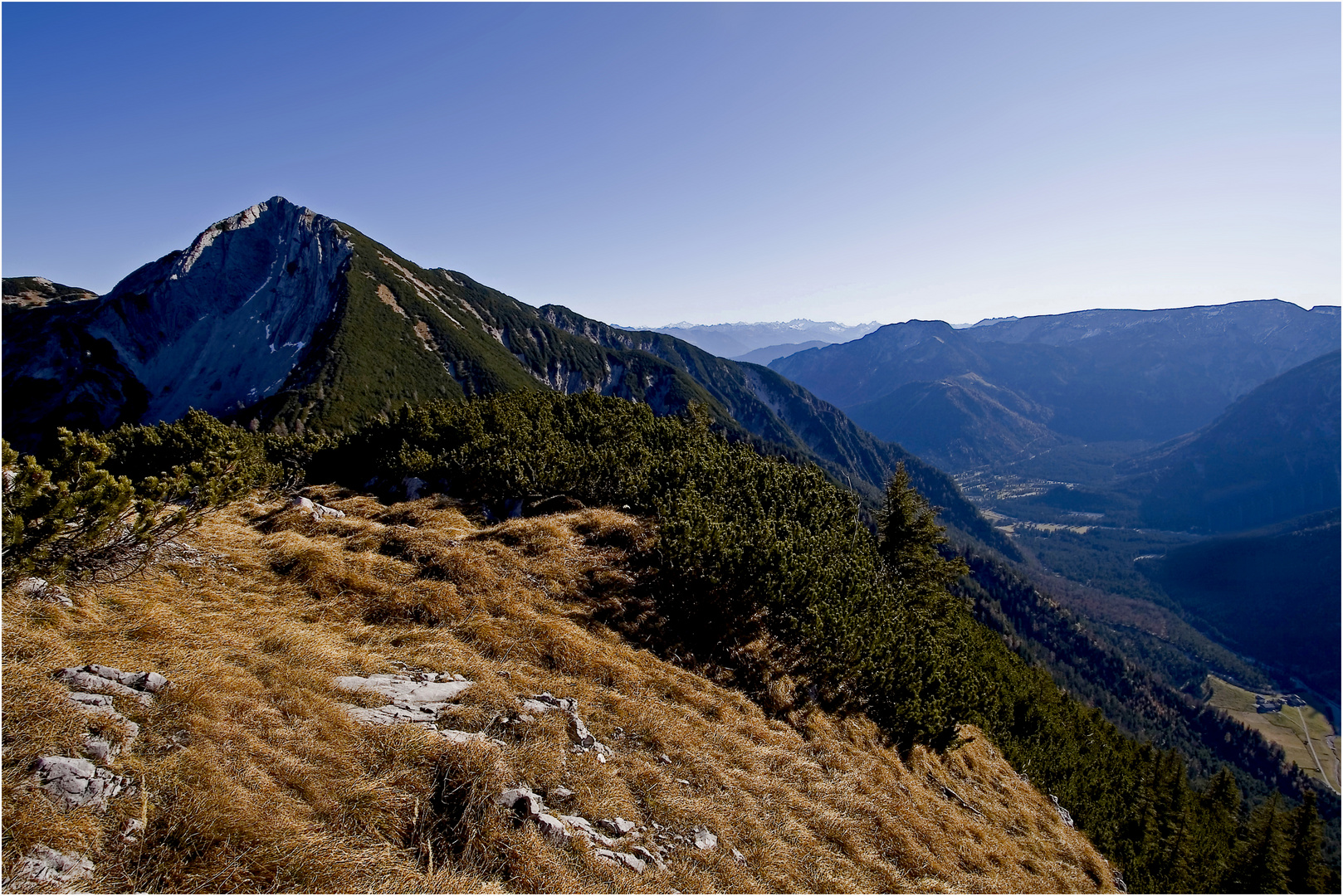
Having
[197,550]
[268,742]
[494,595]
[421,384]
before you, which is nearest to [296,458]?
[197,550]

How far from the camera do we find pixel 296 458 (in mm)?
36594

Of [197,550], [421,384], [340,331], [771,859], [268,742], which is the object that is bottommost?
[771,859]

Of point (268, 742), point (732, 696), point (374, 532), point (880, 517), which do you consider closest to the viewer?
point (268, 742)

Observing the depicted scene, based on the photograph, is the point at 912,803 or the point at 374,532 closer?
the point at 912,803

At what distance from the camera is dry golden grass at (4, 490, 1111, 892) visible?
23.9 ft

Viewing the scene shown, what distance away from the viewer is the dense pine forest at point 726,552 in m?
11.7

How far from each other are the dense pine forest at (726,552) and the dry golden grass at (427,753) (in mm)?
1624

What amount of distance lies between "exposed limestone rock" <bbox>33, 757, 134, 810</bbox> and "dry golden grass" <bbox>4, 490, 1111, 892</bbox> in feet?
0.55

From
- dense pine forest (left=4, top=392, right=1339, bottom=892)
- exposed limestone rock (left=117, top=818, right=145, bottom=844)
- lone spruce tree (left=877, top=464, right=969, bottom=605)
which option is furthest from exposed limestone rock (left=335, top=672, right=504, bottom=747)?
lone spruce tree (left=877, top=464, right=969, bottom=605)

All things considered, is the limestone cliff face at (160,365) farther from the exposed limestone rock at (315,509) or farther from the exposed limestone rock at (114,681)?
the exposed limestone rock at (114,681)

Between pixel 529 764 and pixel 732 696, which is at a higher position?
pixel 529 764

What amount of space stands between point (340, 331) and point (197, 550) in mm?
194703

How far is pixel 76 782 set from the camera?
6.96 metres

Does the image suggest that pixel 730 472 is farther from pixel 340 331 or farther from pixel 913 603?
pixel 340 331
